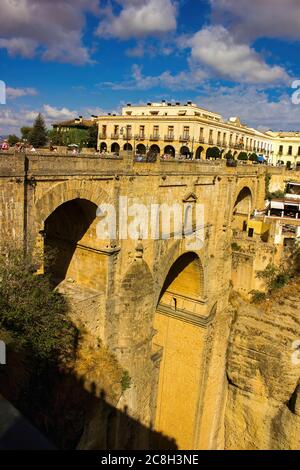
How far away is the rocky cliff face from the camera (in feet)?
66.7

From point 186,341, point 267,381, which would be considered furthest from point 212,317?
point 267,381

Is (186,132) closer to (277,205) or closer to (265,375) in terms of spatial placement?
(277,205)

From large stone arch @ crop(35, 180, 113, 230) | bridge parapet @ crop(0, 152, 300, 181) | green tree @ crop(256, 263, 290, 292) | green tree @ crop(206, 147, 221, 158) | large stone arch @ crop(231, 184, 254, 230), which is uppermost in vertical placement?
green tree @ crop(206, 147, 221, 158)

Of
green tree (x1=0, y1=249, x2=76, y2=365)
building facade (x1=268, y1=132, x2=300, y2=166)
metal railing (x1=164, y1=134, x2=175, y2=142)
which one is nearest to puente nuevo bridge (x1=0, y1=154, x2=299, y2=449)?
green tree (x1=0, y1=249, x2=76, y2=365)

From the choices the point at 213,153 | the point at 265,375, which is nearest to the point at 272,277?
the point at 265,375

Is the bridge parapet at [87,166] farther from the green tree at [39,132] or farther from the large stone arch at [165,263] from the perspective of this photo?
the green tree at [39,132]

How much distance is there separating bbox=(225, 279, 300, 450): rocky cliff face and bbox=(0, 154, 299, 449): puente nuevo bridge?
764 millimetres

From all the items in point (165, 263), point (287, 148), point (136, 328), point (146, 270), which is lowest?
point (136, 328)

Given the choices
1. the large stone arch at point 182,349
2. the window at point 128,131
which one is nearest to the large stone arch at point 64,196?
the large stone arch at point 182,349

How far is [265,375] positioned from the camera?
69.3 ft

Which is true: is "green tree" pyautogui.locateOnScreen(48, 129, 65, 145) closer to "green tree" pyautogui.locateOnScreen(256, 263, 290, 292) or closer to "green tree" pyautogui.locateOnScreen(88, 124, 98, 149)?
"green tree" pyautogui.locateOnScreen(88, 124, 98, 149)

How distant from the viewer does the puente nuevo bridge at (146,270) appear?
10.8 metres

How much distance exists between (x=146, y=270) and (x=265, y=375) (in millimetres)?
11143

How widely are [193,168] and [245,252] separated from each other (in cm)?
884
